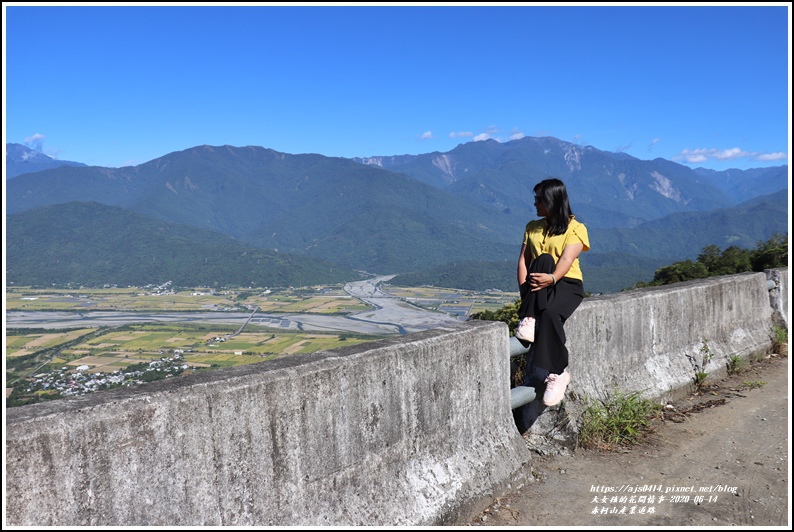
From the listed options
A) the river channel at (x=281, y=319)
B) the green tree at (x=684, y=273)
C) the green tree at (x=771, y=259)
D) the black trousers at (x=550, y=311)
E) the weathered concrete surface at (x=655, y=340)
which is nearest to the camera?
the black trousers at (x=550, y=311)

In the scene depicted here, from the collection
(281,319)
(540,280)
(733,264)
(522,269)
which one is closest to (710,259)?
(733,264)

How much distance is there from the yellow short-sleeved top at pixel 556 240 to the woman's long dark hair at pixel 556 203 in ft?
0.15

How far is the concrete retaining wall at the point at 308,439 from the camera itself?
7.67ft

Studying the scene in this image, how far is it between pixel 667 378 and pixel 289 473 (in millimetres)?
4191

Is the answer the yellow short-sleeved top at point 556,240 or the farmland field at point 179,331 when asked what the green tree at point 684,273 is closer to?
the farmland field at point 179,331

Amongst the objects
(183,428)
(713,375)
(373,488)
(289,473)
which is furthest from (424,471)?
(713,375)

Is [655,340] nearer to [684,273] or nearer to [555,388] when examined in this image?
[555,388]

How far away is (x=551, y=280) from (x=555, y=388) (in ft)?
2.64

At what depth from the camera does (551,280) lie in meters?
4.11

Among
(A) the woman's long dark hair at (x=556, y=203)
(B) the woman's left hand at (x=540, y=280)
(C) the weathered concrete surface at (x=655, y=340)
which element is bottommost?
(C) the weathered concrete surface at (x=655, y=340)

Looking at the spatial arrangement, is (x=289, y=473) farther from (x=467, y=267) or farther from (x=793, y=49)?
(x=467, y=267)

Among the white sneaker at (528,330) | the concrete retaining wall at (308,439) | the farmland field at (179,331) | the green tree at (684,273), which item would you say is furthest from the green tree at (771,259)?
the white sneaker at (528,330)

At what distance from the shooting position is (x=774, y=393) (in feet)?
20.3

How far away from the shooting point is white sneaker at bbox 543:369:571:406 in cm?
436
